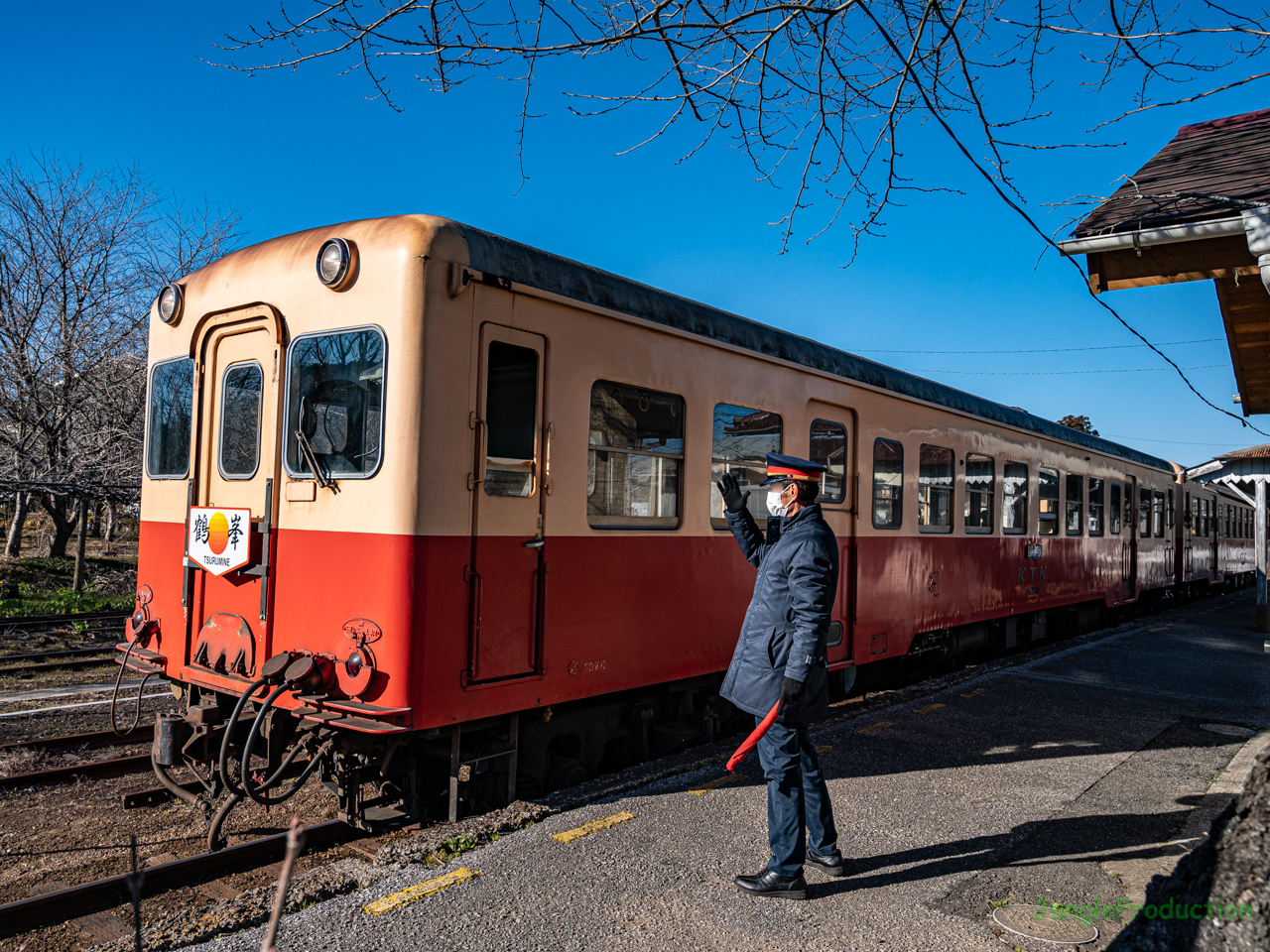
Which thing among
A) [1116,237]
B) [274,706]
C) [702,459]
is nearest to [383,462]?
[274,706]

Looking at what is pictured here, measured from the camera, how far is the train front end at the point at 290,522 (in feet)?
14.1

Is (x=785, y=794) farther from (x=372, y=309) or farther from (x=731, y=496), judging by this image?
(x=372, y=309)

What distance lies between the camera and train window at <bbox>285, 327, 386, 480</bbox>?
4.45 meters

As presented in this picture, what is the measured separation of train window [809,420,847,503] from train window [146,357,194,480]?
438 cm

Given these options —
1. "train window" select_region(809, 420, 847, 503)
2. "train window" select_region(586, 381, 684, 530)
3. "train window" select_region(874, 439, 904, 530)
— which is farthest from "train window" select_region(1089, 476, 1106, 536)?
"train window" select_region(586, 381, 684, 530)

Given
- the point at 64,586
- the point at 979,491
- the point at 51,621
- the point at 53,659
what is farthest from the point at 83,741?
the point at 64,586

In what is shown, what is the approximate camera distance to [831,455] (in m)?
7.30

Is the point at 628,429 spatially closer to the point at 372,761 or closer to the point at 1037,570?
the point at 372,761

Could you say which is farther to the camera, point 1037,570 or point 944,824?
point 1037,570

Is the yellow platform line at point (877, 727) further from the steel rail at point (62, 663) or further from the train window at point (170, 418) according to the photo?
the steel rail at point (62, 663)

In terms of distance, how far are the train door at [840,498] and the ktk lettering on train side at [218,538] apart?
13.6ft

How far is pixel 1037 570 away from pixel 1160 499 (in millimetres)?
7306

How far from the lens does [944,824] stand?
472 centimetres

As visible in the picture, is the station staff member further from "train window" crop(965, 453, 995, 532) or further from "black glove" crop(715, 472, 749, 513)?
"train window" crop(965, 453, 995, 532)
